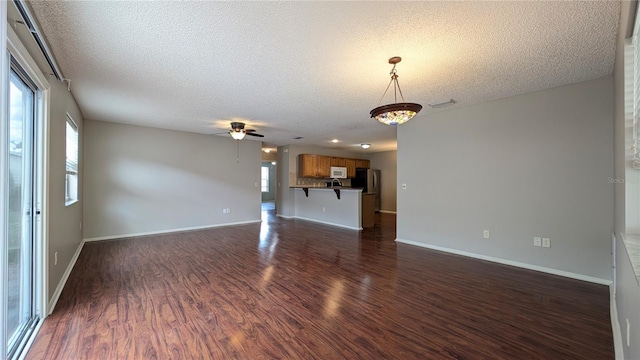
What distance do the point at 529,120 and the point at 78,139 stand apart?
265 inches

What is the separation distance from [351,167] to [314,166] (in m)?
1.77

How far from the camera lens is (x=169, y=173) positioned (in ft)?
19.2

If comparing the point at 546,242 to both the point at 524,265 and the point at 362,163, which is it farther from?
the point at 362,163

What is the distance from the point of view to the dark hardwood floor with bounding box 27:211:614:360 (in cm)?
183

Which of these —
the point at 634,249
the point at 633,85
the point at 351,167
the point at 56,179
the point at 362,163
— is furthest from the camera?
the point at 362,163

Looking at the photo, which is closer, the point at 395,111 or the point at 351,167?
the point at 395,111

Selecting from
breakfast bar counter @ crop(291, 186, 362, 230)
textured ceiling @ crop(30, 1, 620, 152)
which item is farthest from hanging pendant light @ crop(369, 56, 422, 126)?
breakfast bar counter @ crop(291, 186, 362, 230)

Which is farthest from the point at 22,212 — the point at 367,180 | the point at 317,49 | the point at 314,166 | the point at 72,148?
the point at 367,180

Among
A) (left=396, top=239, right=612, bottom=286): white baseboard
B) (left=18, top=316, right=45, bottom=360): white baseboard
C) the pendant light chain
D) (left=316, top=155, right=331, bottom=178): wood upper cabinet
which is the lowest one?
(left=18, top=316, right=45, bottom=360): white baseboard

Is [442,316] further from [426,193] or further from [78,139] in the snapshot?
[78,139]

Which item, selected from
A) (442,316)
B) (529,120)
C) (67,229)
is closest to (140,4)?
(67,229)

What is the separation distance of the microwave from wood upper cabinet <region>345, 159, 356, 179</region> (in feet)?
0.71

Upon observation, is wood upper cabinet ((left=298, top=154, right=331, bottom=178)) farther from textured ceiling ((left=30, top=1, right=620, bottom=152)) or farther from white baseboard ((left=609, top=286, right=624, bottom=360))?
white baseboard ((left=609, top=286, right=624, bottom=360))

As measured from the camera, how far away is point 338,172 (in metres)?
8.94
